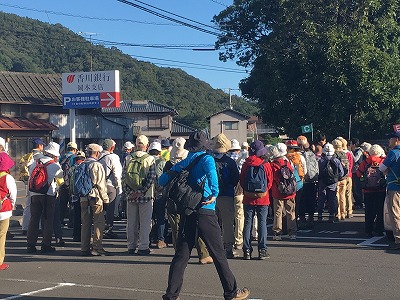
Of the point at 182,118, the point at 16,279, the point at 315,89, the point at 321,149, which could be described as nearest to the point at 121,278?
the point at 16,279

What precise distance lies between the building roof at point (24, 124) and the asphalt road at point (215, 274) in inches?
994

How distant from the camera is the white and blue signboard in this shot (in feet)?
92.3

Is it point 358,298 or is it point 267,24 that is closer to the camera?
point 358,298

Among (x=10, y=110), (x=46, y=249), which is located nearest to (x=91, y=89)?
(x=10, y=110)

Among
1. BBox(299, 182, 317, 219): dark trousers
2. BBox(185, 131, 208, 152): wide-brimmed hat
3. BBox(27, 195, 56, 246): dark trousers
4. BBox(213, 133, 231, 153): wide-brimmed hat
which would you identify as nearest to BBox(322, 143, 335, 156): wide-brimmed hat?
BBox(299, 182, 317, 219): dark trousers

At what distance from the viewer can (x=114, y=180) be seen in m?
11.7

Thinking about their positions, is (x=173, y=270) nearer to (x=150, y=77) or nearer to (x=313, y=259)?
(x=313, y=259)

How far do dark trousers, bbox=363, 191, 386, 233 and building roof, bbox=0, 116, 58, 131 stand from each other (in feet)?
89.0

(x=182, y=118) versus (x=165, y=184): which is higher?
(x=182, y=118)

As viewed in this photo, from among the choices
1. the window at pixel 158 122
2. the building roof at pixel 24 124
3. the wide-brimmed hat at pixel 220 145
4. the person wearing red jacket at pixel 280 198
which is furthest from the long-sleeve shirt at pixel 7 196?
the window at pixel 158 122

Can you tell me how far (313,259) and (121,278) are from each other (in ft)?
10.5

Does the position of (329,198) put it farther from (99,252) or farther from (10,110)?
(10,110)

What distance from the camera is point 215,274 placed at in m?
8.55

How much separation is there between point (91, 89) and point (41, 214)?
1858cm
